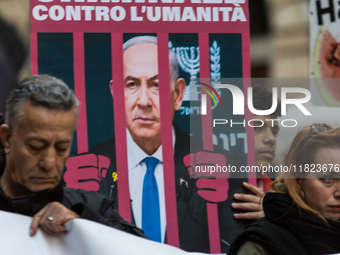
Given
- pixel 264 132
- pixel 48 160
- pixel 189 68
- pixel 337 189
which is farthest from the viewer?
pixel 264 132

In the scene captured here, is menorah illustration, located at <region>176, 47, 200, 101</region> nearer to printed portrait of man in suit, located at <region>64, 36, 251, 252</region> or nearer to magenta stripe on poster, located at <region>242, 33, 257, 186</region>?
printed portrait of man in suit, located at <region>64, 36, 251, 252</region>

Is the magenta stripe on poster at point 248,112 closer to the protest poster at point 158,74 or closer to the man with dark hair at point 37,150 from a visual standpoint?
the protest poster at point 158,74

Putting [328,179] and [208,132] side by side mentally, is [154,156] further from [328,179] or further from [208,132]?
[328,179]

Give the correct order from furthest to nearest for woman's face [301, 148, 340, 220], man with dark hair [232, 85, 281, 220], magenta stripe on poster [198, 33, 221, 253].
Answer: man with dark hair [232, 85, 281, 220], magenta stripe on poster [198, 33, 221, 253], woman's face [301, 148, 340, 220]

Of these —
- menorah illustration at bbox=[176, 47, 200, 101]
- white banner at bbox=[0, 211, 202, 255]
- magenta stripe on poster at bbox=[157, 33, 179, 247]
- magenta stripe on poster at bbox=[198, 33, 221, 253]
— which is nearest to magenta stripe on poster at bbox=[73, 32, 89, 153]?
magenta stripe on poster at bbox=[157, 33, 179, 247]

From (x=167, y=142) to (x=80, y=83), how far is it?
0.66 m

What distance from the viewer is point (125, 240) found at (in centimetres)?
273

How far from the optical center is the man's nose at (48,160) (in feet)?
8.78

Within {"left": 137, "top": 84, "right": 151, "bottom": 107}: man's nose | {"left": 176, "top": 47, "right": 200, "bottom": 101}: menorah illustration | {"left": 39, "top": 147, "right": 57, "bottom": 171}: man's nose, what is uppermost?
{"left": 176, "top": 47, "right": 200, "bottom": 101}: menorah illustration

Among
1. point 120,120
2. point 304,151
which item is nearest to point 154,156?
point 120,120

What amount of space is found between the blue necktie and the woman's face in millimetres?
1034

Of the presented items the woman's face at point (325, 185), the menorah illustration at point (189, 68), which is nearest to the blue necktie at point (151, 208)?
the menorah illustration at point (189, 68)

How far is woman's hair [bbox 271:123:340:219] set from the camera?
336 cm

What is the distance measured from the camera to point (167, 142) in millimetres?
4121
